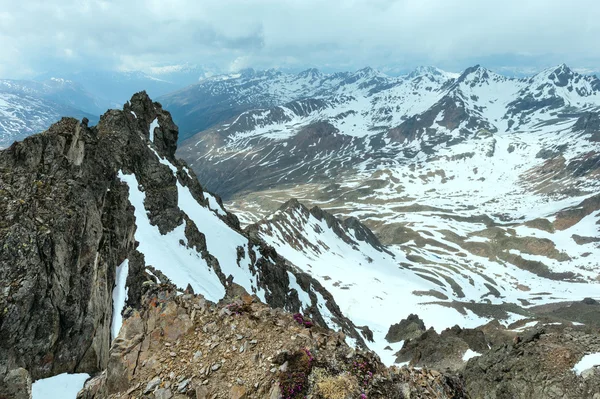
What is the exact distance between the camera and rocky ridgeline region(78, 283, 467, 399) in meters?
9.66

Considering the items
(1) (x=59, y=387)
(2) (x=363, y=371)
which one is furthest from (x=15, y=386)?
(2) (x=363, y=371)

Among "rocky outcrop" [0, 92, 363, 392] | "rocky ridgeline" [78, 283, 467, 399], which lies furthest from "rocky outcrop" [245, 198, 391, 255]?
"rocky ridgeline" [78, 283, 467, 399]

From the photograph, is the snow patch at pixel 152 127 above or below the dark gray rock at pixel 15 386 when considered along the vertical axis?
above

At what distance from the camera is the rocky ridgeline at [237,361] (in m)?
9.66

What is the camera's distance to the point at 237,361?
10.4 metres

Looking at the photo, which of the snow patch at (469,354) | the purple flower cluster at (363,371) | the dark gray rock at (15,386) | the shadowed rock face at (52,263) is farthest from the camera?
the snow patch at (469,354)

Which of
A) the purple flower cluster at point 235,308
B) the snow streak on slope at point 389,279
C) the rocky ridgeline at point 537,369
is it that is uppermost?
the purple flower cluster at point 235,308

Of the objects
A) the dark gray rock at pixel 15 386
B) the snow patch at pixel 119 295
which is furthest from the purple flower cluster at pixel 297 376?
the snow patch at pixel 119 295

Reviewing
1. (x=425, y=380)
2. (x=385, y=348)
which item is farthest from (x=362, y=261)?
(x=425, y=380)

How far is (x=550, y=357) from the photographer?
1884 cm

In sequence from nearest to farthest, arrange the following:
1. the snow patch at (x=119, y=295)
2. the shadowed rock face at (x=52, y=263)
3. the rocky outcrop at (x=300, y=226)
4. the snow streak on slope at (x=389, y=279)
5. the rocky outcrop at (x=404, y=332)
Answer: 1. the shadowed rock face at (x=52, y=263)
2. the snow patch at (x=119, y=295)
3. the rocky outcrop at (x=404, y=332)
4. the snow streak on slope at (x=389, y=279)
5. the rocky outcrop at (x=300, y=226)

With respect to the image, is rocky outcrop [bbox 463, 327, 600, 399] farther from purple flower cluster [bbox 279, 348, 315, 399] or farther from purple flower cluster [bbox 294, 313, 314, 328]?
purple flower cluster [bbox 279, 348, 315, 399]

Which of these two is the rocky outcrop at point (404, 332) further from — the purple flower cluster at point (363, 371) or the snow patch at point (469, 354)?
the purple flower cluster at point (363, 371)

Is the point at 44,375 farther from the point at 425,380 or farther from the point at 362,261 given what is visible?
the point at 362,261
